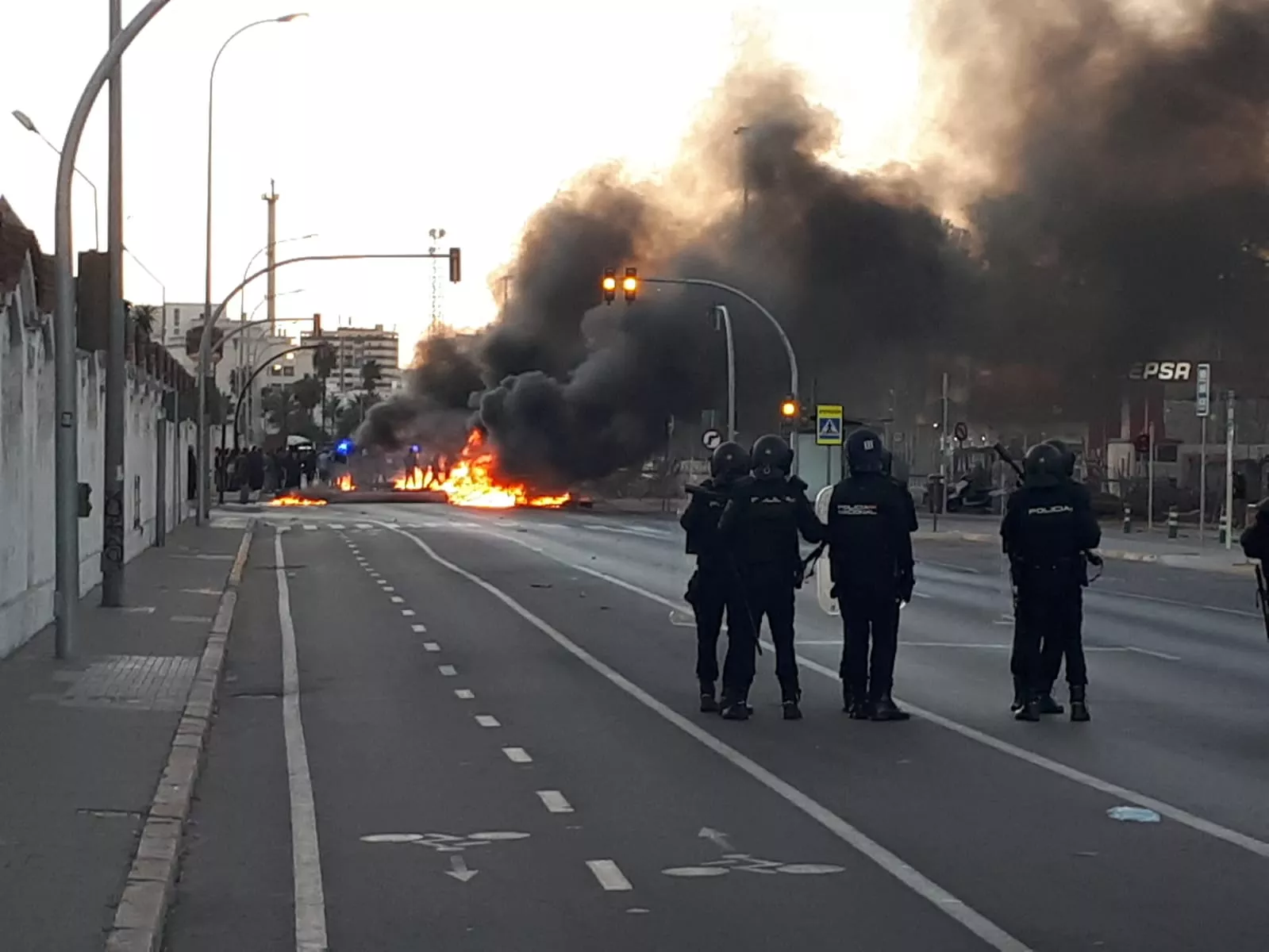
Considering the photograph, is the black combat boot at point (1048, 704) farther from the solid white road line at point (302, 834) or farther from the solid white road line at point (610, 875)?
the solid white road line at point (610, 875)

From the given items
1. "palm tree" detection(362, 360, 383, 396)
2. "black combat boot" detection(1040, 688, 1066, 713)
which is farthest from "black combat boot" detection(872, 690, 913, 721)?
"palm tree" detection(362, 360, 383, 396)

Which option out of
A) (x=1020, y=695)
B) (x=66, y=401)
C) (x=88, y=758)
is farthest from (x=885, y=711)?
(x=66, y=401)

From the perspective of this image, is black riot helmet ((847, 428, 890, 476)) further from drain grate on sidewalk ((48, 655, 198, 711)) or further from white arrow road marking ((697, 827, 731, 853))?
drain grate on sidewalk ((48, 655, 198, 711))

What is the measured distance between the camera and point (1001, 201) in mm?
66375

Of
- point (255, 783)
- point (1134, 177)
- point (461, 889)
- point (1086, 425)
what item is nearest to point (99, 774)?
point (255, 783)

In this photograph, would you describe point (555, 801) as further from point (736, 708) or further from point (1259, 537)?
point (1259, 537)

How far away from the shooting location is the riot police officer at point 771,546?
38.9 ft

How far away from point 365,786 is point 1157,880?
13.3ft

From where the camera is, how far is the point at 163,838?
299 inches

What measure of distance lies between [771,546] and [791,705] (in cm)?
101

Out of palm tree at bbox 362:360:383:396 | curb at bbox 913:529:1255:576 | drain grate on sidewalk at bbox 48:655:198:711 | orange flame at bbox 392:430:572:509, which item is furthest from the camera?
palm tree at bbox 362:360:383:396

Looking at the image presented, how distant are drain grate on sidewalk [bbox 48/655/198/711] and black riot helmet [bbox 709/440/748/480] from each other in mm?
3716

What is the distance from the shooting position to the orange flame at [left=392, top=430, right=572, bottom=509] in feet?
228

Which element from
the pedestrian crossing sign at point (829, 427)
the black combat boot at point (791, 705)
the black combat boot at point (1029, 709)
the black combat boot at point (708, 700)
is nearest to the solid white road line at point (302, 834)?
the black combat boot at point (708, 700)
